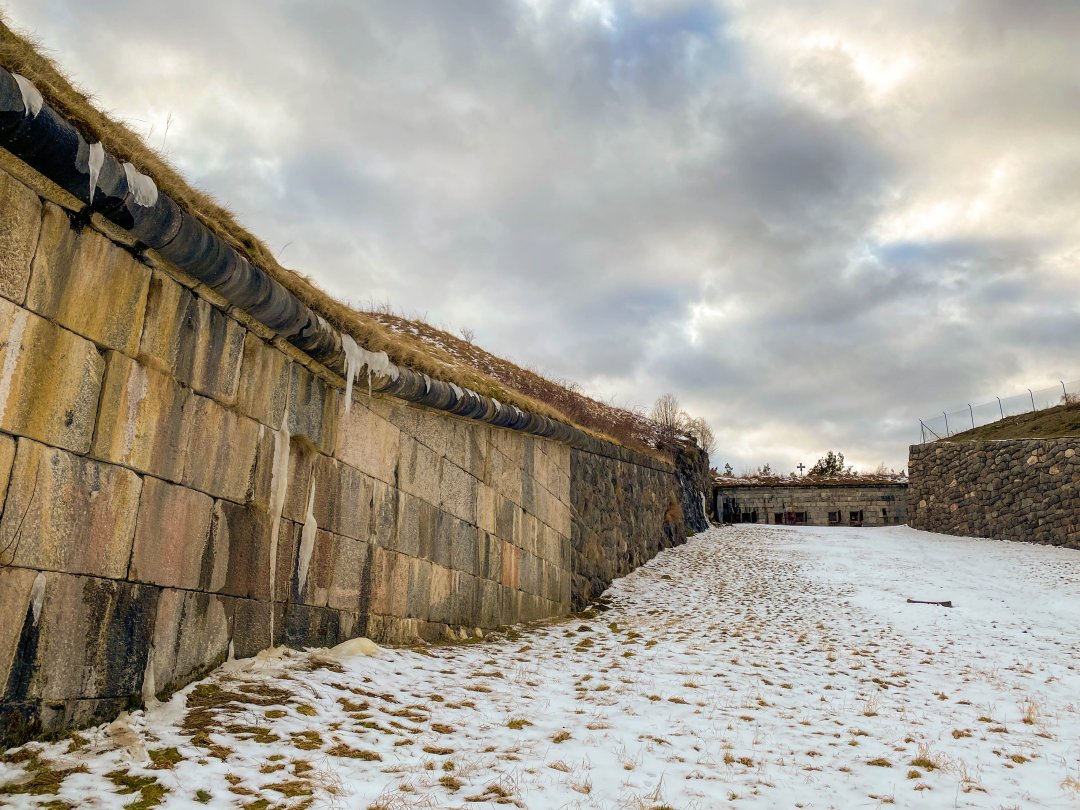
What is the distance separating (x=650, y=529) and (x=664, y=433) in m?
6.12

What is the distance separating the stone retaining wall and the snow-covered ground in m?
9.90

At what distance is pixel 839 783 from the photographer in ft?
13.0

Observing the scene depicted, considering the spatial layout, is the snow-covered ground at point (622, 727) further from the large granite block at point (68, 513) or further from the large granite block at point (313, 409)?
the large granite block at point (313, 409)

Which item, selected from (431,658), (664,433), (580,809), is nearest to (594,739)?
(580,809)

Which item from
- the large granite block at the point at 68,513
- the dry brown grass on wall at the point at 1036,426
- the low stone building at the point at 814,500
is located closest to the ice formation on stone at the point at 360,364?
the large granite block at the point at 68,513

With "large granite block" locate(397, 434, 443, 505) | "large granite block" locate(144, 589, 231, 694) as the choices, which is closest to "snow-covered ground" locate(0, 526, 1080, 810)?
"large granite block" locate(144, 589, 231, 694)

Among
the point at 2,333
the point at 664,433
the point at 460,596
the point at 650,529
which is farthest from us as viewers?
the point at 664,433

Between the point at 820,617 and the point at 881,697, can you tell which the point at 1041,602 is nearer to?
the point at 820,617

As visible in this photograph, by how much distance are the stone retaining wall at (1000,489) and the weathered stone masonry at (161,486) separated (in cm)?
1712

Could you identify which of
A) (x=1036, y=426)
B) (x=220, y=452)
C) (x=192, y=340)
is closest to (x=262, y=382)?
(x=220, y=452)

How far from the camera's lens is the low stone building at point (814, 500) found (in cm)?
2728

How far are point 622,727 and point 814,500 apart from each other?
24.9 meters

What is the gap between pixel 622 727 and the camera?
482 centimetres

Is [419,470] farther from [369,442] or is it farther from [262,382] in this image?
[262,382]
